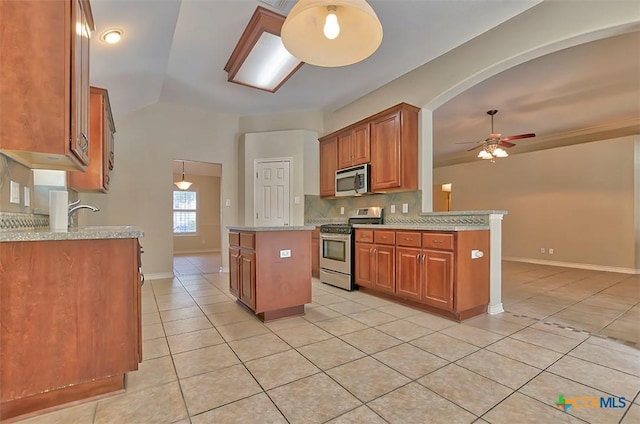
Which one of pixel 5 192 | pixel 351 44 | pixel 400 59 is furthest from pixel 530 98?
pixel 5 192

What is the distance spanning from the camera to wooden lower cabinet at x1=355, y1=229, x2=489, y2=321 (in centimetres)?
296

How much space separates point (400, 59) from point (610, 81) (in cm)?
312

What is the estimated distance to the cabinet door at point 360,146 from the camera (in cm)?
458

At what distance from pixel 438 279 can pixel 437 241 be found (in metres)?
0.40

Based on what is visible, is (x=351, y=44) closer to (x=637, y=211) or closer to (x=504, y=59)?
(x=504, y=59)

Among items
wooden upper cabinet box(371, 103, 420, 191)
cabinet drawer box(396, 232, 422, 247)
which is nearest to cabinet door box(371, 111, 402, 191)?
wooden upper cabinet box(371, 103, 420, 191)

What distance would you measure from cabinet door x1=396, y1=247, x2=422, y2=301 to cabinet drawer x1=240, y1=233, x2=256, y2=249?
1.72 m

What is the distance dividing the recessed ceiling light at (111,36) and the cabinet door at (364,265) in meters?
3.44

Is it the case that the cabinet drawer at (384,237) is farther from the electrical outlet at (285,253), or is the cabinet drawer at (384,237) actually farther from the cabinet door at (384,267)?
the electrical outlet at (285,253)

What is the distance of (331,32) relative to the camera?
1.62 metres

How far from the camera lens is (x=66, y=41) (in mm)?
1537

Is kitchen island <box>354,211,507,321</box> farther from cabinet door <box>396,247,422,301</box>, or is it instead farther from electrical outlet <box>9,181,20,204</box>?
electrical outlet <box>9,181,20,204</box>

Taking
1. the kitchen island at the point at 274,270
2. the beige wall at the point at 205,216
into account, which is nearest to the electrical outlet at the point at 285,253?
the kitchen island at the point at 274,270

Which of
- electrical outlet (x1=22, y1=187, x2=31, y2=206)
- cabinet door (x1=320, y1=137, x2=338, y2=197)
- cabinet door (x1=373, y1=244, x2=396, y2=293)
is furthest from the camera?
cabinet door (x1=320, y1=137, x2=338, y2=197)
